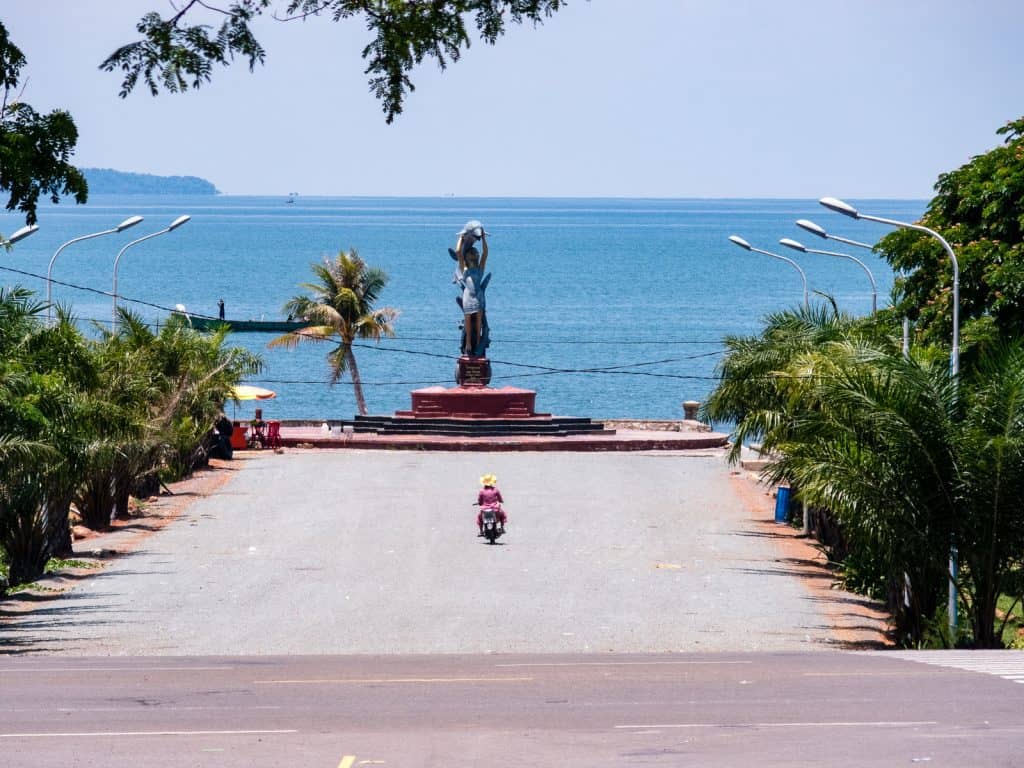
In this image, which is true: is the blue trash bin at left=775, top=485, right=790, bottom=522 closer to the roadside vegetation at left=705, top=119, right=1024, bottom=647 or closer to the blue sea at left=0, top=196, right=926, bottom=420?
the roadside vegetation at left=705, top=119, right=1024, bottom=647

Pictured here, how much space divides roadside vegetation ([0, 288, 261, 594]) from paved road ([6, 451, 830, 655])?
1.35 meters

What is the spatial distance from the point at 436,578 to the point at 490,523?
366 centimetres

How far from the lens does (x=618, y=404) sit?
91375 mm

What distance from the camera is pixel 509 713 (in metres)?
12.5

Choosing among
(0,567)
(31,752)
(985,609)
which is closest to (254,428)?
(0,567)

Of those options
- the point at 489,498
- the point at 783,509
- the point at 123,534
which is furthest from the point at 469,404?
the point at 489,498

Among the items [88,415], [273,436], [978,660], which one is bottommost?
[273,436]

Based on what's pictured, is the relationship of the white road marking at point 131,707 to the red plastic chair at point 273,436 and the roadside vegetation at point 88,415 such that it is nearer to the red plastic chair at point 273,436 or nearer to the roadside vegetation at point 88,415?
the roadside vegetation at point 88,415

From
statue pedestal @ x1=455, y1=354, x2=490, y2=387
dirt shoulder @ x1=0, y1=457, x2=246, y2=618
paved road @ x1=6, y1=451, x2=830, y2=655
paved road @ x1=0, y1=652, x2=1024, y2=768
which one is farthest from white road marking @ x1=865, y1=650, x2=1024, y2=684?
statue pedestal @ x1=455, y1=354, x2=490, y2=387

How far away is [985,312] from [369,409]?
2624 inches

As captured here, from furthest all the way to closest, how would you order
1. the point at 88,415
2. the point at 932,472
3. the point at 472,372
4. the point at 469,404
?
the point at 472,372, the point at 469,404, the point at 88,415, the point at 932,472

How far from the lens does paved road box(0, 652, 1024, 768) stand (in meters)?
10.7

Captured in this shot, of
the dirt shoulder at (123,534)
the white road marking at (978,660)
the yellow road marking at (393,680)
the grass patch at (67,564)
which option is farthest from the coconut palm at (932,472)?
the grass patch at (67,564)

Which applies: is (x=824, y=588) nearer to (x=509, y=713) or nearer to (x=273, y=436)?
(x=509, y=713)
